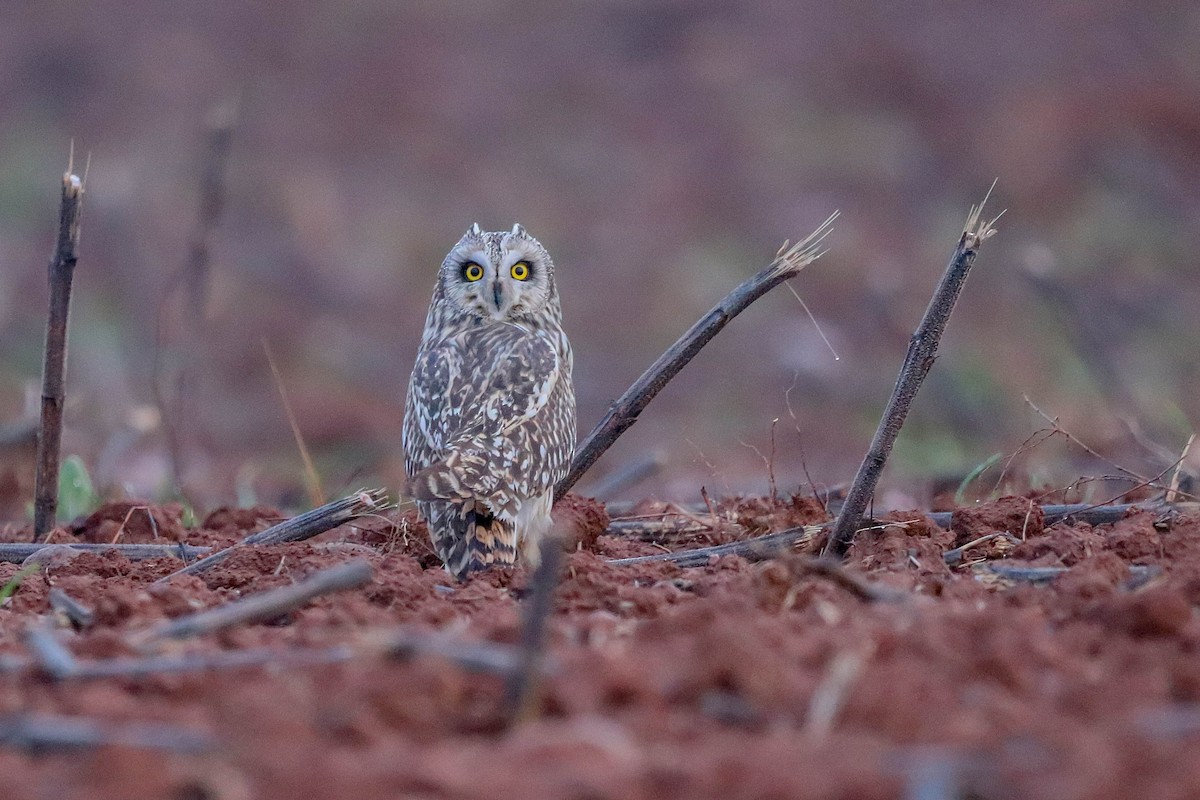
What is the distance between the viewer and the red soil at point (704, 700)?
1.93 meters

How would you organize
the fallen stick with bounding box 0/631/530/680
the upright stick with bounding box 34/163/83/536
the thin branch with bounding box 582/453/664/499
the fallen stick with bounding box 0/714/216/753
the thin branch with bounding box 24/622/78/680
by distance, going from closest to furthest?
the fallen stick with bounding box 0/714/216/753 → the fallen stick with bounding box 0/631/530/680 → the thin branch with bounding box 24/622/78/680 → the upright stick with bounding box 34/163/83/536 → the thin branch with bounding box 582/453/664/499

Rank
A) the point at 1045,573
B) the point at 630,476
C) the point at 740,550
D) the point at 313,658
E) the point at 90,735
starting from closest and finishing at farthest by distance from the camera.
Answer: the point at 90,735 → the point at 313,658 → the point at 1045,573 → the point at 740,550 → the point at 630,476

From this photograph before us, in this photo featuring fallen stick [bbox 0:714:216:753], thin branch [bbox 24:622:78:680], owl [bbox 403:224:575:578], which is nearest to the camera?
fallen stick [bbox 0:714:216:753]

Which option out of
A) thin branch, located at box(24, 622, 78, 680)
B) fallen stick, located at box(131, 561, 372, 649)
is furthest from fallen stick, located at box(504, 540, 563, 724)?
thin branch, located at box(24, 622, 78, 680)

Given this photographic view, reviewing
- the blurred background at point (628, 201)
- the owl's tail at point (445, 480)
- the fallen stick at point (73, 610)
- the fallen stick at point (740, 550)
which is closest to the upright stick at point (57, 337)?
the owl's tail at point (445, 480)

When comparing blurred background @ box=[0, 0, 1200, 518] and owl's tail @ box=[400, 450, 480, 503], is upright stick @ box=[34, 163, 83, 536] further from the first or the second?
blurred background @ box=[0, 0, 1200, 518]

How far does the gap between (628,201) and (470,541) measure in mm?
15066

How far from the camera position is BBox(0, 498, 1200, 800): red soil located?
1928 millimetres

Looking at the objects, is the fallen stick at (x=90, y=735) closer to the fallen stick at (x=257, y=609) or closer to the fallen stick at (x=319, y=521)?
the fallen stick at (x=257, y=609)

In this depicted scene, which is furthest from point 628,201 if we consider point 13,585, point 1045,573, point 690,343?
point 1045,573

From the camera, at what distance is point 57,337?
4566 millimetres

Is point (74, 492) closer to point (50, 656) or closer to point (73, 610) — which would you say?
point (73, 610)

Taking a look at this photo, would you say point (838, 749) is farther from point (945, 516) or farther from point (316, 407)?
point (316, 407)

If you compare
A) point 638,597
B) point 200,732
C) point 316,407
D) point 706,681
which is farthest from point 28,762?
point 316,407
